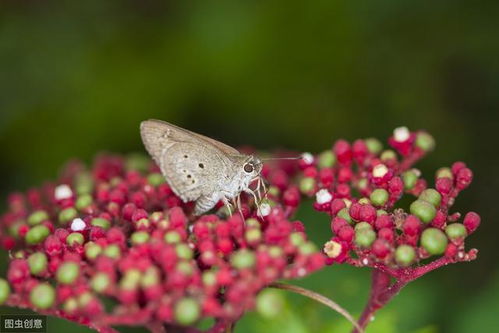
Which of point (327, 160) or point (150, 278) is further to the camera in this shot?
point (327, 160)

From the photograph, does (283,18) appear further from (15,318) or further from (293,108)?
(15,318)

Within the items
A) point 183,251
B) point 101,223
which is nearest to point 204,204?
point 101,223

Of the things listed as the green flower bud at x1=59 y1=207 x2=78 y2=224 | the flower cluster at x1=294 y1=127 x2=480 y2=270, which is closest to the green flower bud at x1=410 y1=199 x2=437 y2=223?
the flower cluster at x1=294 y1=127 x2=480 y2=270

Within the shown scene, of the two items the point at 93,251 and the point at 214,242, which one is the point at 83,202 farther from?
the point at 214,242

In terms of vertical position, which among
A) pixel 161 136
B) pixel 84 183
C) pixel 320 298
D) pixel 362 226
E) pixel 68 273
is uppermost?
pixel 84 183

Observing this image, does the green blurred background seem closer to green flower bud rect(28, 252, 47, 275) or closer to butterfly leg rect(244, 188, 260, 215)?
butterfly leg rect(244, 188, 260, 215)

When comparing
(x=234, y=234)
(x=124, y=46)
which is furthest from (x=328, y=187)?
(x=124, y=46)
